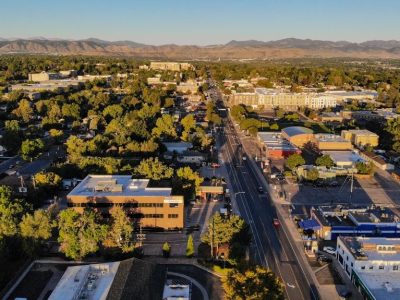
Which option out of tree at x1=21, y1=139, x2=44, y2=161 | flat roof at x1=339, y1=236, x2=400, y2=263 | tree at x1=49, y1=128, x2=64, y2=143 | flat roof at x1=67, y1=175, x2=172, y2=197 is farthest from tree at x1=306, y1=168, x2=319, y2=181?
tree at x1=49, y1=128, x2=64, y2=143

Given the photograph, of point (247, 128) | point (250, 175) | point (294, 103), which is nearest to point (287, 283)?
point (250, 175)

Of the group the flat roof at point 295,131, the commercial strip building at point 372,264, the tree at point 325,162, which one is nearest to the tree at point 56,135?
the flat roof at point 295,131

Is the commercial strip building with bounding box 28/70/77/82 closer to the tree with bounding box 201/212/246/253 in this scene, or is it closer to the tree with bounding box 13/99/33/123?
the tree with bounding box 13/99/33/123

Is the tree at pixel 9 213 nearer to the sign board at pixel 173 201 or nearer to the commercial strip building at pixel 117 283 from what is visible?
the commercial strip building at pixel 117 283

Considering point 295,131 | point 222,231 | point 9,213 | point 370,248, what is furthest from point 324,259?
point 295,131

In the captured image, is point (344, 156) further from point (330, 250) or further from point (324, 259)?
point (324, 259)
